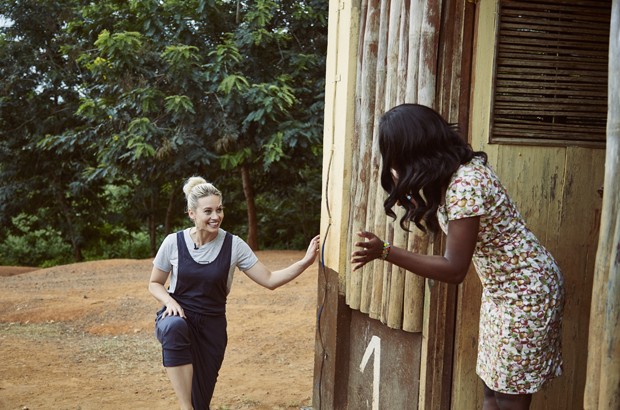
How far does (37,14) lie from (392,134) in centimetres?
1863

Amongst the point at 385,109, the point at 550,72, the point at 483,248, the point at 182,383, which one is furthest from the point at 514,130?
the point at 182,383

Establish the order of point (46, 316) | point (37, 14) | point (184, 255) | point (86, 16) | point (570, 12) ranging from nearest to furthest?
1. point (570, 12)
2. point (184, 255)
3. point (46, 316)
4. point (86, 16)
5. point (37, 14)

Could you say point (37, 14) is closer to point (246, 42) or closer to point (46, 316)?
point (246, 42)

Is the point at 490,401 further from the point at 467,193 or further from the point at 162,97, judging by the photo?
the point at 162,97

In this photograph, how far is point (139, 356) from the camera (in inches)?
305

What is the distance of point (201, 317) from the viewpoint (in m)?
4.68

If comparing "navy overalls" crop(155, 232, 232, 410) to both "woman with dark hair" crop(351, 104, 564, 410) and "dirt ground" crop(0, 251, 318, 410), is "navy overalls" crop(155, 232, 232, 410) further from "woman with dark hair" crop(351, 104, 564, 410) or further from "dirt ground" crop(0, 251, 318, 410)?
"woman with dark hair" crop(351, 104, 564, 410)

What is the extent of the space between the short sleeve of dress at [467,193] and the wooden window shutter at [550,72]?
1130 mm

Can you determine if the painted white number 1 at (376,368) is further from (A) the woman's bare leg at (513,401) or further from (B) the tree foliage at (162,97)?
(B) the tree foliage at (162,97)

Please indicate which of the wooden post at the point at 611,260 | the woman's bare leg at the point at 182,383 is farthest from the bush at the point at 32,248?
the wooden post at the point at 611,260

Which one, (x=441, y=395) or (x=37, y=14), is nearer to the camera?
(x=441, y=395)

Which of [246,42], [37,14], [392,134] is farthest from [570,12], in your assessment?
[37,14]

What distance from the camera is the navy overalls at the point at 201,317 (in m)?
4.61

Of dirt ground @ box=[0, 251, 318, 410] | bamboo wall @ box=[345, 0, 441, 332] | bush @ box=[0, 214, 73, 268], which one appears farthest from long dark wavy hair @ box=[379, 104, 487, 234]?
bush @ box=[0, 214, 73, 268]
